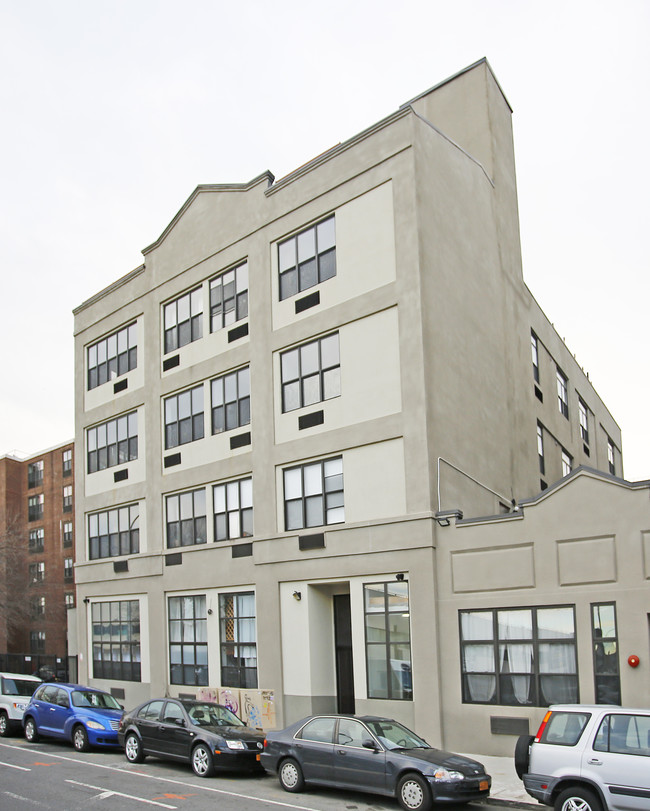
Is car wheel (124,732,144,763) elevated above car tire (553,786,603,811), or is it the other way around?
car tire (553,786,603,811)

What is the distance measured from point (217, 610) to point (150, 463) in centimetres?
608

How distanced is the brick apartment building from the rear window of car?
53.6 metres

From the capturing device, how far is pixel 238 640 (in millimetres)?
25766

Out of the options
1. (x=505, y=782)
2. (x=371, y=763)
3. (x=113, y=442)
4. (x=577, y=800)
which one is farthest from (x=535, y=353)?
(x=577, y=800)

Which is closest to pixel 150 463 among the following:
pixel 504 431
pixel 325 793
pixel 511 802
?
pixel 504 431

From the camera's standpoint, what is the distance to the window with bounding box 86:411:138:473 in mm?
31516

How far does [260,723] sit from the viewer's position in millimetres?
24109

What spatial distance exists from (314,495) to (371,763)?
10139mm

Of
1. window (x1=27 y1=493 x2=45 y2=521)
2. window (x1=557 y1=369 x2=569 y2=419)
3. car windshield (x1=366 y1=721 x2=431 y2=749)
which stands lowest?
car windshield (x1=366 y1=721 x2=431 y2=749)

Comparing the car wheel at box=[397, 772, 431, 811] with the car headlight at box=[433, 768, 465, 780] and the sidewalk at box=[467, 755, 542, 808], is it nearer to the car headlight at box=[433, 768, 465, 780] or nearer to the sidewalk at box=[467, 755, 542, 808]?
the car headlight at box=[433, 768, 465, 780]

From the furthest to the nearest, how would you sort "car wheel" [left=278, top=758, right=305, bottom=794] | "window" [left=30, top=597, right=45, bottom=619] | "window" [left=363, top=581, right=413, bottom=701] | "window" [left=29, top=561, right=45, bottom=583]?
"window" [left=29, top=561, right=45, bottom=583] < "window" [left=30, top=597, right=45, bottom=619] < "window" [left=363, top=581, right=413, bottom=701] < "car wheel" [left=278, top=758, right=305, bottom=794]


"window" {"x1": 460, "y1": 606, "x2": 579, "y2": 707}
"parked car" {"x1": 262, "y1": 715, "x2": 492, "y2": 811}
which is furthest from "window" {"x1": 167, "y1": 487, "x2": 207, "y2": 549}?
"parked car" {"x1": 262, "y1": 715, "x2": 492, "y2": 811}

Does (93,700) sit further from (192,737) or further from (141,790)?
(141,790)

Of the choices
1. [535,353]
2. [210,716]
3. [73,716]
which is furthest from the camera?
[535,353]
